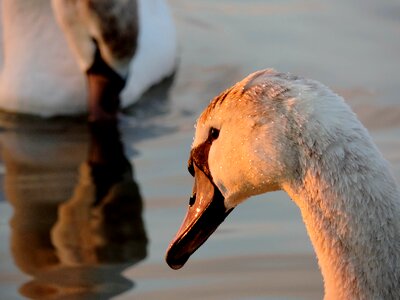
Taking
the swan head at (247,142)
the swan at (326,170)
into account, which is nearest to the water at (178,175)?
the swan head at (247,142)

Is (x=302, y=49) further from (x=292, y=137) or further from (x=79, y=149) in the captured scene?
(x=292, y=137)

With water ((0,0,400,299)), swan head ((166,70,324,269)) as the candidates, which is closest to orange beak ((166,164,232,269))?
swan head ((166,70,324,269))

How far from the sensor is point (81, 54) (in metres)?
9.88

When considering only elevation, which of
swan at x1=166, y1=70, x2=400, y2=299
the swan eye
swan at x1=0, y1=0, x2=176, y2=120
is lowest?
swan at x1=0, y1=0, x2=176, y2=120

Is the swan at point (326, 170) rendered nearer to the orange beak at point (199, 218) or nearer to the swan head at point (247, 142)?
the swan head at point (247, 142)

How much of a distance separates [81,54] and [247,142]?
17.6 ft

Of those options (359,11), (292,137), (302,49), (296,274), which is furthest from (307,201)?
(359,11)

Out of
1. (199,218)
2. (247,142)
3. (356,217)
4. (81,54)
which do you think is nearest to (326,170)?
(356,217)

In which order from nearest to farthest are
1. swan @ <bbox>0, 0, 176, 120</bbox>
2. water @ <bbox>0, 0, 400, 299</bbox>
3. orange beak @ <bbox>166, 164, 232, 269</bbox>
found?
orange beak @ <bbox>166, 164, 232, 269</bbox>
water @ <bbox>0, 0, 400, 299</bbox>
swan @ <bbox>0, 0, 176, 120</bbox>

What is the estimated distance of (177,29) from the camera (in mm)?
11422

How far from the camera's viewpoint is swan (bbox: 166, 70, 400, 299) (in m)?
4.36

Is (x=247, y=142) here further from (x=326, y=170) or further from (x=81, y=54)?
(x=81, y=54)

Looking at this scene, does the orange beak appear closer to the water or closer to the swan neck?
the swan neck

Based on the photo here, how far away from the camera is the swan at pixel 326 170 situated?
4.36 meters
